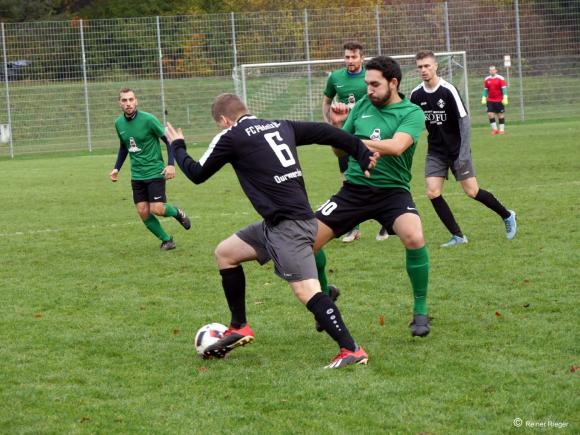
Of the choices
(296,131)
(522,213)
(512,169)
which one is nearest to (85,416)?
(296,131)

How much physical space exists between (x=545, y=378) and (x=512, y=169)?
Result: 12.4 metres

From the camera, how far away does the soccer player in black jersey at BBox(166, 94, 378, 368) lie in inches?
243

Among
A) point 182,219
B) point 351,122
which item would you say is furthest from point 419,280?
point 182,219

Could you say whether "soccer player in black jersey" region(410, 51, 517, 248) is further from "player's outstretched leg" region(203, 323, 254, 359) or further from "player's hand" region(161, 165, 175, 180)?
"player's outstretched leg" region(203, 323, 254, 359)

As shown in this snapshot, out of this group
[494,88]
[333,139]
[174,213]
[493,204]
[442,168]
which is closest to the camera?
[333,139]

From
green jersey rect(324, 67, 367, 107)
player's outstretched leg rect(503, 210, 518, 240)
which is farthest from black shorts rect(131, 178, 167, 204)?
player's outstretched leg rect(503, 210, 518, 240)

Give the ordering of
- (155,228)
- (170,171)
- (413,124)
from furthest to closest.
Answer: (155,228), (170,171), (413,124)

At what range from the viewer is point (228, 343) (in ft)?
21.1

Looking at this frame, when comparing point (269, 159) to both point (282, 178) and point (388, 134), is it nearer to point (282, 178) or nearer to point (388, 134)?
point (282, 178)

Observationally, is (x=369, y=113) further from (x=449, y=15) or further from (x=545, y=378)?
(x=449, y=15)

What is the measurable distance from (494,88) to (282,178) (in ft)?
73.9

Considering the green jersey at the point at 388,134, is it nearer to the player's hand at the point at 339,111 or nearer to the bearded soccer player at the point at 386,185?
the bearded soccer player at the point at 386,185

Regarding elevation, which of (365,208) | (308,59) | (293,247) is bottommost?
(293,247)

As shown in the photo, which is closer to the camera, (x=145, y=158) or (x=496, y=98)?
(x=145, y=158)
